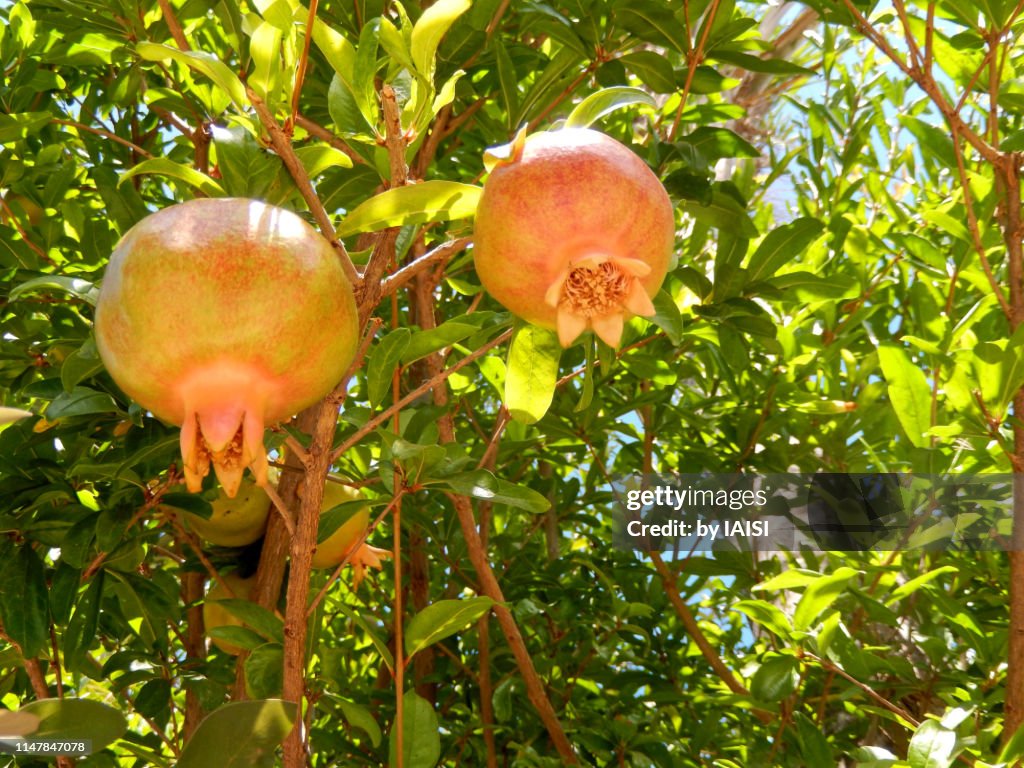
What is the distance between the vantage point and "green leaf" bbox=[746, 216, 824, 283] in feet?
4.17

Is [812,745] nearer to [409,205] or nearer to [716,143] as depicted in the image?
[716,143]

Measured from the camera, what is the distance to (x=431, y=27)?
715mm

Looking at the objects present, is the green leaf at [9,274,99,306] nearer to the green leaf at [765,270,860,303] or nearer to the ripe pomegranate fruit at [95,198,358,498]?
the ripe pomegranate fruit at [95,198,358,498]

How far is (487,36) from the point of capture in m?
1.28

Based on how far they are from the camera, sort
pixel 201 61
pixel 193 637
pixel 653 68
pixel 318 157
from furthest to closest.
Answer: pixel 193 637 → pixel 653 68 → pixel 318 157 → pixel 201 61

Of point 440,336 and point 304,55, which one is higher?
point 304,55

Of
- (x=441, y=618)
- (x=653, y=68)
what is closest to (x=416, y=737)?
(x=441, y=618)

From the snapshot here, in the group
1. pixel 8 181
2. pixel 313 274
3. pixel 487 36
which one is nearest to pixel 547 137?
pixel 313 274

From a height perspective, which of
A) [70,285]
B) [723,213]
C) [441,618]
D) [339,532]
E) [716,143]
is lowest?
[441,618]

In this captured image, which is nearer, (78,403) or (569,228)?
(569,228)

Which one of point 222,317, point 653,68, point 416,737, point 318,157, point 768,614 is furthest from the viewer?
point 653,68

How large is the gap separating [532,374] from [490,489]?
0.10m

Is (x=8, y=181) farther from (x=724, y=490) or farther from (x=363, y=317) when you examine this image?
(x=724, y=490)

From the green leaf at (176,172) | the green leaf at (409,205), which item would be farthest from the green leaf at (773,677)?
the green leaf at (176,172)
